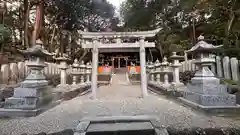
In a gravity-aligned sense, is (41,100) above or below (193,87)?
below

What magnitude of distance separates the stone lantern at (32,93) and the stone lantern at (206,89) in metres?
4.28

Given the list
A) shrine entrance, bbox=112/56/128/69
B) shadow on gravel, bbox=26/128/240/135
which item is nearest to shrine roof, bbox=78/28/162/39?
shadow on gravel, bbox=26/128/240/135

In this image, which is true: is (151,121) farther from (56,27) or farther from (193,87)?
(56,27)

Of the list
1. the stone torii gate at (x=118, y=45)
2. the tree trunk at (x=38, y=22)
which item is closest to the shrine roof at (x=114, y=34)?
the stone torii gate at (x=118, y=45)

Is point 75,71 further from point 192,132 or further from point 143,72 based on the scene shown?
point 192,132

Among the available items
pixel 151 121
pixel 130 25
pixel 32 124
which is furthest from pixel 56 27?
pixel 151 121

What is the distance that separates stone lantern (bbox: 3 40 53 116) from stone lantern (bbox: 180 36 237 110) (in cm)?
428

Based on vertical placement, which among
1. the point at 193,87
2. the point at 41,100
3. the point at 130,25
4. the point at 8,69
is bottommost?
the point at 41,100

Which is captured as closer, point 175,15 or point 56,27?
point 56,27

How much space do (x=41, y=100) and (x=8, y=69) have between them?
336cm

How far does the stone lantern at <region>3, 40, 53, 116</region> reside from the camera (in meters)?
4.18

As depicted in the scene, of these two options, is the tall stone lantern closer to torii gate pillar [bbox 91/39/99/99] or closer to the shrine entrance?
torii gate pillar [bbox 91/39/99/99]

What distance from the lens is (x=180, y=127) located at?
10.2 feet

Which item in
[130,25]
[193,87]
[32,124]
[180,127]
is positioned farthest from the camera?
[130,25]
